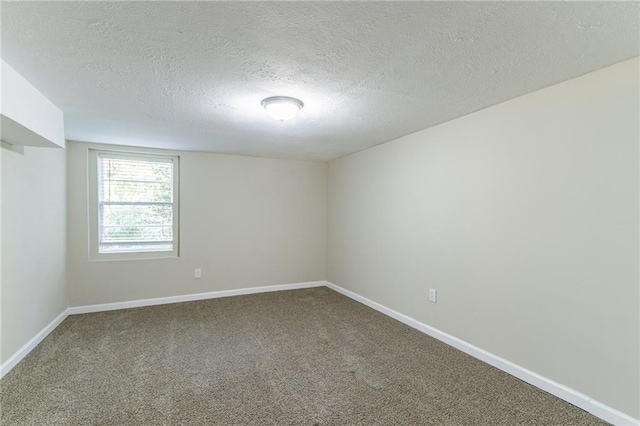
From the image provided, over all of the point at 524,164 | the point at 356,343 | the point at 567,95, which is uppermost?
the point at 567,95

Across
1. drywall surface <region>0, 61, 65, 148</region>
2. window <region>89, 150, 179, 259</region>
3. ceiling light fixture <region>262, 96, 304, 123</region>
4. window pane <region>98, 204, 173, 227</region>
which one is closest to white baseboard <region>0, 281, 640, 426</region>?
window <region>89, 150, 179, 259</region>

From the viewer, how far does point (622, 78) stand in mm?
1824

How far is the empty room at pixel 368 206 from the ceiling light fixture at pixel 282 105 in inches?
0.9

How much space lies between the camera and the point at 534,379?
7.34 ft

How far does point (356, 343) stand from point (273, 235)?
240cm

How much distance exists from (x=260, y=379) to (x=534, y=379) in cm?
202

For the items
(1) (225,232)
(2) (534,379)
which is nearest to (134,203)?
(1) (225,232)

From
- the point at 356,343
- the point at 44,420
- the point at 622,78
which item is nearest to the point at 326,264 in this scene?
the point at 356,343

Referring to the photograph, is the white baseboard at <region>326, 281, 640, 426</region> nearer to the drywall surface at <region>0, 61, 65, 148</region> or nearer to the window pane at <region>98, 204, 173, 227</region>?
the window pane at <region>98, 204, 173, 227</region>

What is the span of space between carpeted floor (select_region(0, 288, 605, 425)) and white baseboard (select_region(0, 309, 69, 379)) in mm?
47

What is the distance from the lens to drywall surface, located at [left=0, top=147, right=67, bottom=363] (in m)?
2.44

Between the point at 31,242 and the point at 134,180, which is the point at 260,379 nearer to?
the point at 31,242

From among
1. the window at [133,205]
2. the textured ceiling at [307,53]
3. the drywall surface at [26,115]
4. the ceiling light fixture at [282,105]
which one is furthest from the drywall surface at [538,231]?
the drywall surface at [26,115]

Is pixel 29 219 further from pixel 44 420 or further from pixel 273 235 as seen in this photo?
pixel 273 235
